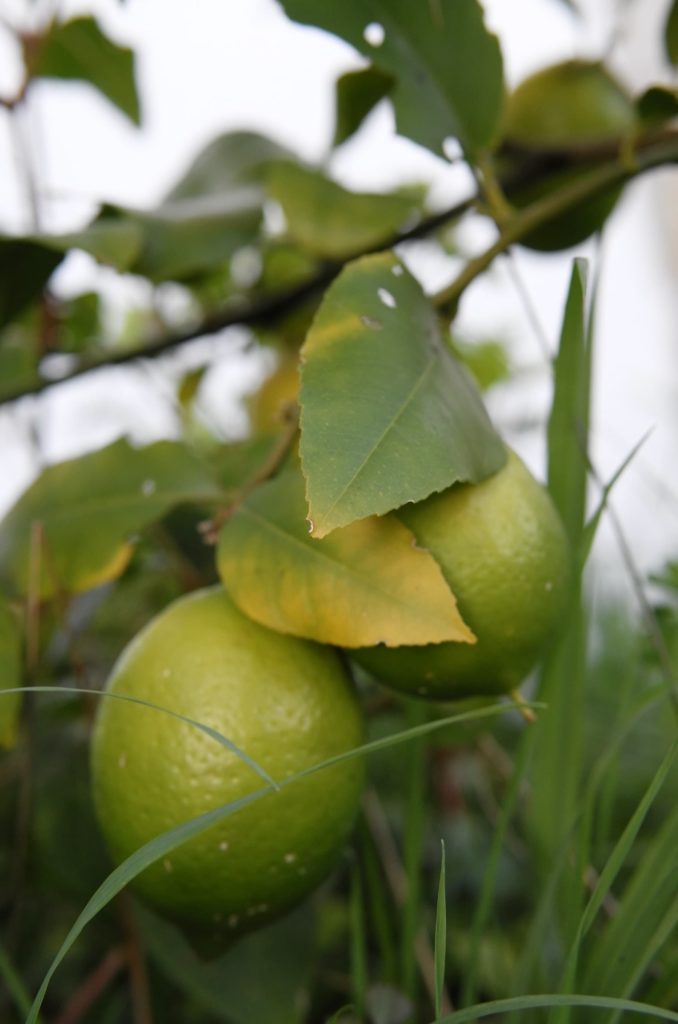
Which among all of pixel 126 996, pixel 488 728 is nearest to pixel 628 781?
pixel 488 728

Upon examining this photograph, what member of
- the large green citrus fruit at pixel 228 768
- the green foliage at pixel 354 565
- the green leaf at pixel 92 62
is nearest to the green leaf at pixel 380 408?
the green foliage at pixel 354 565

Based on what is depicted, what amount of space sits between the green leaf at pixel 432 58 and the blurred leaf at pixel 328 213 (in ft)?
0.35

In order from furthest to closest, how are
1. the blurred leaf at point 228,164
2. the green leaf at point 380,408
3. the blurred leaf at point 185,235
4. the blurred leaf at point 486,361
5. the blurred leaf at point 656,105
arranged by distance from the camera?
the blurred leaf at point 486,361 < the blurred leaf at point 228,164 < the blurred leaf at point 185,235 < the blurred leaf at point 656,105 < the green leaf at point 380,408

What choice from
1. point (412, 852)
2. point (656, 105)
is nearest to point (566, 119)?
point (656, 105)

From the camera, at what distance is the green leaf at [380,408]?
0.33m

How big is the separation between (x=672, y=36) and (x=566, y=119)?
11 cm

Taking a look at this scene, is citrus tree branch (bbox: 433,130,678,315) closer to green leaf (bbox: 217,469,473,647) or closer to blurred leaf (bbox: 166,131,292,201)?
green leaf (bbox: 217,469,473,647)

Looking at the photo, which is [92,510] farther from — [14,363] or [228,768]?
[14,363]

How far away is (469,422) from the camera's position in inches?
15.9

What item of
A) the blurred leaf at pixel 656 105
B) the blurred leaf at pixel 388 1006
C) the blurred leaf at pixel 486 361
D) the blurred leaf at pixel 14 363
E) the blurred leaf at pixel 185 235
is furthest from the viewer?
the blurred leaf at pixel 486 361

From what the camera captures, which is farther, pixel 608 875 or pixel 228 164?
pixel 228 164

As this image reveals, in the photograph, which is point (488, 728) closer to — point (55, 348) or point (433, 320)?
point (433, 320)

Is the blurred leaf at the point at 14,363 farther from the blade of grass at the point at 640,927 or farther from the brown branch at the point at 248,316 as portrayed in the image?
the blade of grass at the point at 640,927

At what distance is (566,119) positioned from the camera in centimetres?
75
